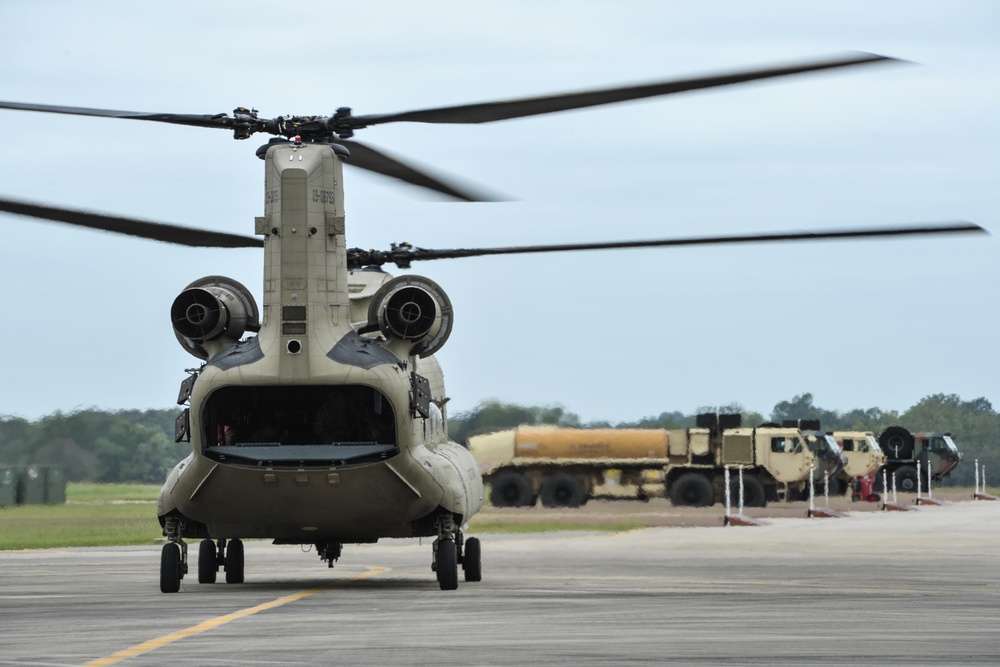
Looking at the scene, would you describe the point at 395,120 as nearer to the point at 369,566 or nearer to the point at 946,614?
the point at 946,614

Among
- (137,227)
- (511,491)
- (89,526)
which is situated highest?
(137,227)

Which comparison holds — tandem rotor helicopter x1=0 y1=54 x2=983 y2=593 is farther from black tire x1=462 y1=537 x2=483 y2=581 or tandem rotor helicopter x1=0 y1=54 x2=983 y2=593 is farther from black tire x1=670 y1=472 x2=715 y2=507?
black tire x1=670 y1=472 x2=715 y2=507

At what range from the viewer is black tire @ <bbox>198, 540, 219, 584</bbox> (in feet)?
68.3

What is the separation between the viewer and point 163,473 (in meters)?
49.5

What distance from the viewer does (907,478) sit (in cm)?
6981

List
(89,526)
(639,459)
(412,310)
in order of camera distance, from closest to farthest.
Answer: (412,310)
(89,526)
(639,459)

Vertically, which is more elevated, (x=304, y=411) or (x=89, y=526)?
(x=304, y=411)

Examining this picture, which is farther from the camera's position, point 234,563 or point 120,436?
point 120,436

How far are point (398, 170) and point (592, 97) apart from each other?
466cm

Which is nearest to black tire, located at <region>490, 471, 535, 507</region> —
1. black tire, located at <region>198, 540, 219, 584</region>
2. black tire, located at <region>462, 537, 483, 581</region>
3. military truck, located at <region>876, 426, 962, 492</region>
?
military truck, located at <region>876, 426, 962, 492</region>

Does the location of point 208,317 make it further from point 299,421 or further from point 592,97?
point 592,97

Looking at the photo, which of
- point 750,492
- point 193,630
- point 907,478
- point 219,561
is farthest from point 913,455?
point 193,630

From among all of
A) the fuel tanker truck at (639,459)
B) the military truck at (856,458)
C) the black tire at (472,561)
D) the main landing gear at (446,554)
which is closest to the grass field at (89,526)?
the fuel tanker truck at (639,459)

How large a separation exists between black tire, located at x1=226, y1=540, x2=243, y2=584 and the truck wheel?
30.9m
